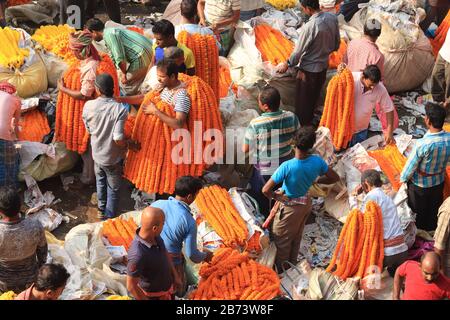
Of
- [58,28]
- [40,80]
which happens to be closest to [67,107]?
[40,80]

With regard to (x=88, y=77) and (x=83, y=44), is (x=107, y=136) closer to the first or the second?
(x=88, y=77)

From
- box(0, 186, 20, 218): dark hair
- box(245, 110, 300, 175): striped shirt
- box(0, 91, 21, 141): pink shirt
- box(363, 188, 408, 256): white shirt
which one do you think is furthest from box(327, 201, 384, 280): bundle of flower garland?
box(0, 91, 21, 141): pink shirt

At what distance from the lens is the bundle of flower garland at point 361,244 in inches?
240

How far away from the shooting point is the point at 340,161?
7.38 m

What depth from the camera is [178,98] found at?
6.56 metres

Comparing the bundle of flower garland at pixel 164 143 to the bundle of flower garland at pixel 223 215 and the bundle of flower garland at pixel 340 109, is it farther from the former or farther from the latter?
the bundle of flower garland at pixel 340 109

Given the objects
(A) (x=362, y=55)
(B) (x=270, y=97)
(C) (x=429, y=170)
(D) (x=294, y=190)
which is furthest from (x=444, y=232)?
(A) (x=362, y=55)

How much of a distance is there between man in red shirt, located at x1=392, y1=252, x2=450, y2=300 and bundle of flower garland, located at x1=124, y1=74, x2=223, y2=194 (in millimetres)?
2263

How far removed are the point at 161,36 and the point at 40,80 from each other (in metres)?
1.37

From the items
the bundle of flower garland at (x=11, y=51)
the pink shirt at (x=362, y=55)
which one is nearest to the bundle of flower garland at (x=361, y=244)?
the pink shirt at (x=362, y=55)

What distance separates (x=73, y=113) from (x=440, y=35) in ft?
16.1

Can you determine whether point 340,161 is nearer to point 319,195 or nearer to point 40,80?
point 319,195

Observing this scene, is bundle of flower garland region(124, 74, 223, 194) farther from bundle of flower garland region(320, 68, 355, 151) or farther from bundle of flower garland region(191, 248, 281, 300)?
bundle of flower garland region(320, 68, 355, 151)

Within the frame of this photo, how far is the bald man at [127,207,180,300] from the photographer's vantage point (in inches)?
195
